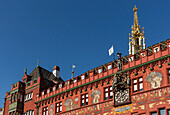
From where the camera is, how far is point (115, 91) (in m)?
38.0

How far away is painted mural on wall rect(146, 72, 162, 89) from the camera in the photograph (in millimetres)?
34281

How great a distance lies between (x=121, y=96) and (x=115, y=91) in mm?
1183

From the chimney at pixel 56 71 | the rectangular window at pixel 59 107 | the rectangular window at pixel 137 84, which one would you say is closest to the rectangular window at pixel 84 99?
the rectangular window at pixel 59 107

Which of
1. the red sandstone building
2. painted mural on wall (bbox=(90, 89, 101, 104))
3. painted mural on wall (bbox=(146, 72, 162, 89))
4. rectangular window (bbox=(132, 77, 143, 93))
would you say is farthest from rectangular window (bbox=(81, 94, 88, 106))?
painted mural on wall (bbox=(146, 72, 162, 89))

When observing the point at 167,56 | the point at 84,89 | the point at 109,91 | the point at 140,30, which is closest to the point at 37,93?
the point at 84,89

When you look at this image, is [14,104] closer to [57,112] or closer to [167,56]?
[57,112]

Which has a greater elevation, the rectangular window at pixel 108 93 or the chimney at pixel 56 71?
the chimney at pixel 56 71

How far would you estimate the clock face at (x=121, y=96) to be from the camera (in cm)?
3679

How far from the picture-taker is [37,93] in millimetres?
51875

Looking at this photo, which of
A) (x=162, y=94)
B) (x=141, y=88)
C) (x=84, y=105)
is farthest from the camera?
(x=84, y=105)

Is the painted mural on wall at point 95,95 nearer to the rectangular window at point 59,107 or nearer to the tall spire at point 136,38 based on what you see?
the rectangular window at point 59,107

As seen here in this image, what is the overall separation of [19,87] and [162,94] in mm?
30863

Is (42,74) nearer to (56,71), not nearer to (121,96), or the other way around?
(56,71)

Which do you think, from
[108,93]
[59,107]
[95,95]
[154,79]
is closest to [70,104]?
[59,107]
